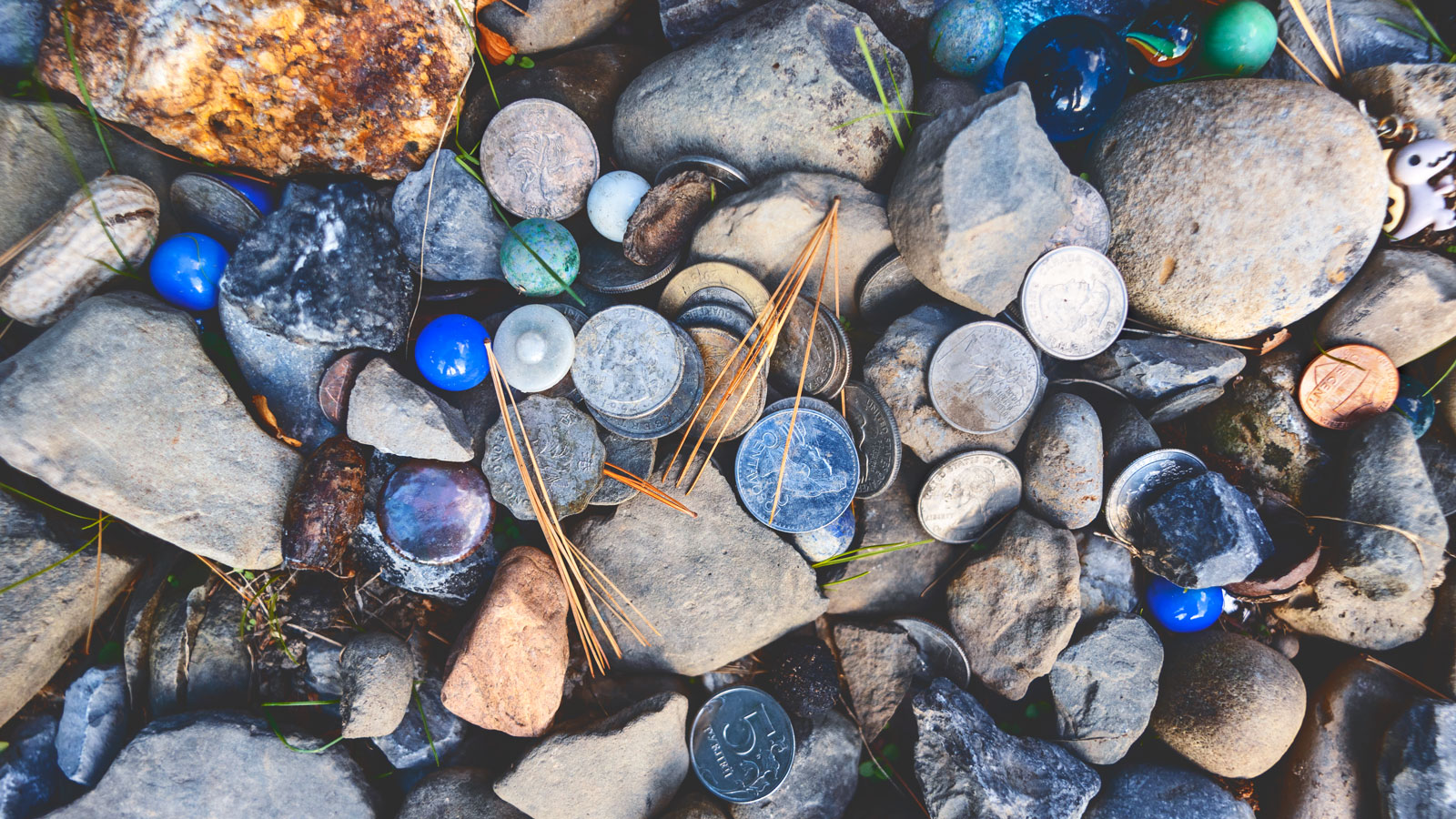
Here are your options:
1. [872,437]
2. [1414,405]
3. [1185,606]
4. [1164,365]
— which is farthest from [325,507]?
[1414,405]

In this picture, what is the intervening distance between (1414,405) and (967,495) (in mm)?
2276

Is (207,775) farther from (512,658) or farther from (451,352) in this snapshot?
(451,352)

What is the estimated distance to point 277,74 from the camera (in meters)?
3.16

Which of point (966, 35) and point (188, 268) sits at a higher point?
point (188, 268)

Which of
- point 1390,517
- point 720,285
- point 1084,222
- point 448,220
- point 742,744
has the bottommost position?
point 742,744

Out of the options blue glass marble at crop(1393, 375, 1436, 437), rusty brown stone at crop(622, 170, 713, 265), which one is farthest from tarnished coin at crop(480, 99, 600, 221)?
blue glass marble at crop(1393, 375, 1436, 437)

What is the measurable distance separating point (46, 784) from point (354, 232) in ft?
9.93

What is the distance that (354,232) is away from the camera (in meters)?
3.27

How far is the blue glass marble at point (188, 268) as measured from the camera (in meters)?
3.18

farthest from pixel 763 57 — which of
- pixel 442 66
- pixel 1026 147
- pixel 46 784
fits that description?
pixel 46 784

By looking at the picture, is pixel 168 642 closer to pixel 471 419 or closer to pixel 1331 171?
pixel 471 419

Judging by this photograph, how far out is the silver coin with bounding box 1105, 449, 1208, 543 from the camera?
11.1 feet

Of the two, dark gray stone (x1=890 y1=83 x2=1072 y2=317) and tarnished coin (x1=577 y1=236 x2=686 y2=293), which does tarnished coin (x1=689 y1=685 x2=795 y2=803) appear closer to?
tarnished coin (x1=577 y1=236 x2=686 y2=293)

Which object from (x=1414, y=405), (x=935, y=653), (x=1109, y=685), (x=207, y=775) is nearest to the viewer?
(x=207, y=775)
